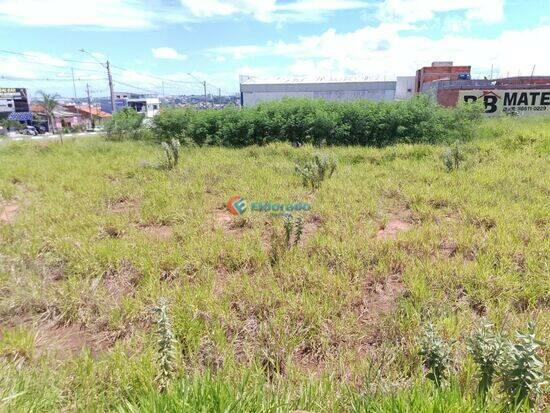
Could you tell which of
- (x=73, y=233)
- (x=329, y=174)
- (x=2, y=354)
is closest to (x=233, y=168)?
(x=329, y=174)

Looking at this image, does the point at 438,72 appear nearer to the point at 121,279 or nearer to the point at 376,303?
the point at 376,303

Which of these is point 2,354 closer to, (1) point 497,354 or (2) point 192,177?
(1) point 497,354

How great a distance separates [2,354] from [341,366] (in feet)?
6.88

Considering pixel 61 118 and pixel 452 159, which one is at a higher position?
pixel 61 118

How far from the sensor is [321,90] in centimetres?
3109

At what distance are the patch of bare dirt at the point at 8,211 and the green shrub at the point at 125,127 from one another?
23.7 feet

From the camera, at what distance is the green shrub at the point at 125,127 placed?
12477 millimetres

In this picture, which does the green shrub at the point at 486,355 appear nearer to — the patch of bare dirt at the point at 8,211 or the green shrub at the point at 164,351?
the green shrub at the point at 164,351

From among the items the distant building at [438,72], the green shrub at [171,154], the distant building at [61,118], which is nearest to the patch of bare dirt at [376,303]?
the green shrub at [171,154]

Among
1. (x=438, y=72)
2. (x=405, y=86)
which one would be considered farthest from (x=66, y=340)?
(x=405, y=86)

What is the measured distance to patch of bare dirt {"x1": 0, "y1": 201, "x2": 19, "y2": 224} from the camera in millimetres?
4723

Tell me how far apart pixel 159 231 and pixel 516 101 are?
1607 cm

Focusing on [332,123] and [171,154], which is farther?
[332,123]

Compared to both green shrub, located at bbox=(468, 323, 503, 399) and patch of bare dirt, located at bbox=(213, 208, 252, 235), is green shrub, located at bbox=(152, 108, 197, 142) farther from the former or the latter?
green shrub, located at bbox=(468, 323, 503, 399)
